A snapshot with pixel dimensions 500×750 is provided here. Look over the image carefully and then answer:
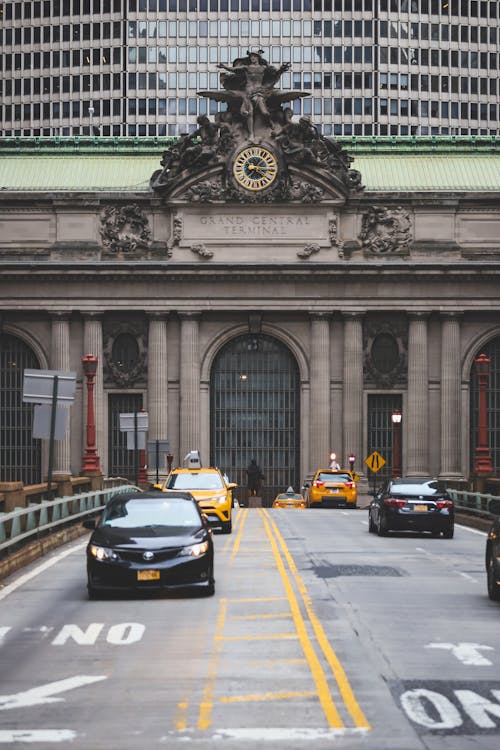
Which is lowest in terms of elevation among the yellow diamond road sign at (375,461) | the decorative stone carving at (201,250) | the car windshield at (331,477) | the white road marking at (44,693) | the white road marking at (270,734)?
the white road marking at (270,734)

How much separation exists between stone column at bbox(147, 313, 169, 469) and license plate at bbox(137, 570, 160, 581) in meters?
53.9

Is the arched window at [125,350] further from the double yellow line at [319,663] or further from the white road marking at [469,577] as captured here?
the white road marking at [469,577]

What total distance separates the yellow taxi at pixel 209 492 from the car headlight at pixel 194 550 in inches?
602

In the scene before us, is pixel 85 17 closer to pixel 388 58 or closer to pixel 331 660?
pixel 388 58

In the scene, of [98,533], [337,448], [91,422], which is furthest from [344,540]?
[337,448]

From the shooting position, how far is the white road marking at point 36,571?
23562mm

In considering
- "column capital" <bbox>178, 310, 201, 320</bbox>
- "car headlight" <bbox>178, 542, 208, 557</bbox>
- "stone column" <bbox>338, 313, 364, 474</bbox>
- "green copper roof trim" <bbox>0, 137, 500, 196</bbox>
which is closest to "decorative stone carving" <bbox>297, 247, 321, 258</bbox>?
"stone column" <bbox>338, 313, 364, 474</bbox>

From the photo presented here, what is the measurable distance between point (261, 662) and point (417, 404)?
6095 cm

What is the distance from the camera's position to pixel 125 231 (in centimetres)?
7681

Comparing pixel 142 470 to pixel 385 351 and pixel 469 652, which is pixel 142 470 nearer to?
pixel 385 351

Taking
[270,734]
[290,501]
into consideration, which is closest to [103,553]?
[270,734]

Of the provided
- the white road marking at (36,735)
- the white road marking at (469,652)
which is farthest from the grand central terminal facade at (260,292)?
the white road marking at (36,735)

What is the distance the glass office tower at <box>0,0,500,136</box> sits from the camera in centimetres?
12812

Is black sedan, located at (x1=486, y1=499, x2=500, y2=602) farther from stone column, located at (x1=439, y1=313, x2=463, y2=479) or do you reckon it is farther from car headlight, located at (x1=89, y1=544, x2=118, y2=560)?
stone column, located at (x1=439, y1=313, x2=463, y2=479)
